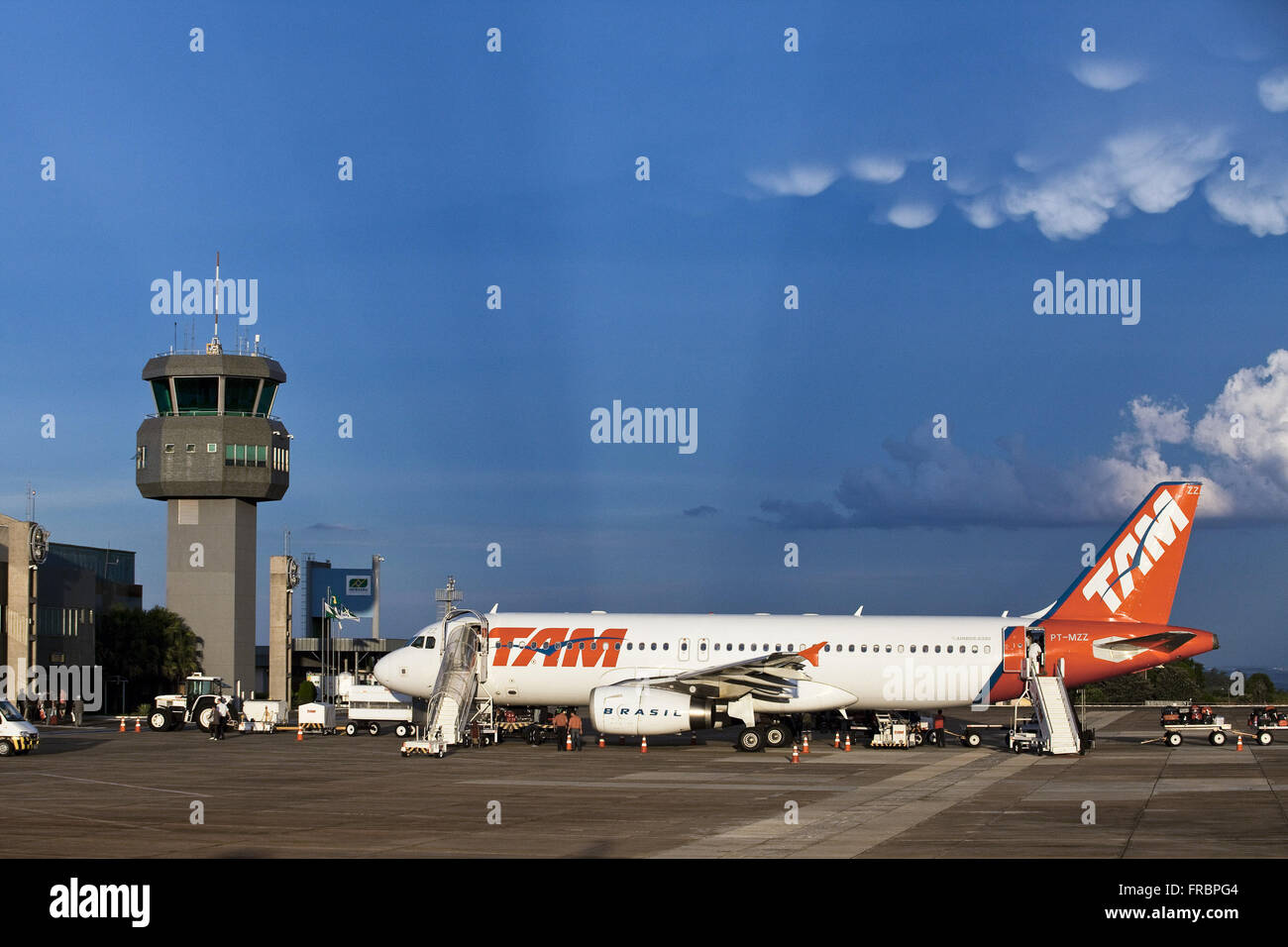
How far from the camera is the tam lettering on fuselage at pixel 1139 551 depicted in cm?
4250

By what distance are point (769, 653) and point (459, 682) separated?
9953 millimetres

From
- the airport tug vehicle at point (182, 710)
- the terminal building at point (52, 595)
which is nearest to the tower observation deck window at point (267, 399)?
the terminal building at point (52, 595)

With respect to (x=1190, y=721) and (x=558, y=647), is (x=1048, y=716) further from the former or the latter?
(x=1190, y=721)

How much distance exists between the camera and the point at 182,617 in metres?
83.6

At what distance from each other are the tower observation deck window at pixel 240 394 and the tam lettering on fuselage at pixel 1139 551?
58.3 metres

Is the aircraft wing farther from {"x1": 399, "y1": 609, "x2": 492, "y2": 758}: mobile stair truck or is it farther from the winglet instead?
{"x1": 399, "y1": 609, "x2": 492, "y2": 758}: mobile stair truck

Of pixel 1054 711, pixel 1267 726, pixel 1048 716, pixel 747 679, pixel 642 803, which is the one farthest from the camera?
pixel 1267 726

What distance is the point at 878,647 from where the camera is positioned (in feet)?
139

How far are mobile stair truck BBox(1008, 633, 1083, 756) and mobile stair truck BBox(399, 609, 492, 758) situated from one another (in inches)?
672

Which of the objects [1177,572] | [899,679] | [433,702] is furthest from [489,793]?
[1177,572]

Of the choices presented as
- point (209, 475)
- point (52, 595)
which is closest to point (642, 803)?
point (52, 595)

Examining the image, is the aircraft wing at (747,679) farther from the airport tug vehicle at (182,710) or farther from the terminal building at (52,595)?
the terminal building at (52,595)
